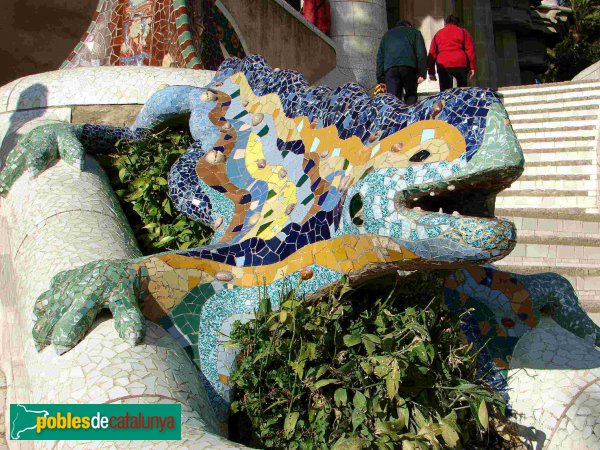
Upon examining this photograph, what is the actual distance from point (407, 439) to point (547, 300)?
1556 millimetres

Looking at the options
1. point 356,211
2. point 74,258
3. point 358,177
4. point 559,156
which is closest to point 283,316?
point 356,211

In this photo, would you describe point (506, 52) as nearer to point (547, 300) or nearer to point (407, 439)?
point (547, 300)

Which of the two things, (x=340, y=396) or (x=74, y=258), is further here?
(x=74, y=258)

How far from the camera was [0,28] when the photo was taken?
36.8ft

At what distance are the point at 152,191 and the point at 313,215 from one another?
153 centimetres

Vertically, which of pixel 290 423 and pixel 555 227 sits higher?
pixel 290 423

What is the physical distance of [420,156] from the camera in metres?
3.80

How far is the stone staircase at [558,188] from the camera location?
730 cm

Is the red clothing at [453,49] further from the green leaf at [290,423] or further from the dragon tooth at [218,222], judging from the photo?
the green leaf at [290,423]

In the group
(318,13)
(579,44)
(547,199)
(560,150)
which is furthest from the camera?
(579,44)

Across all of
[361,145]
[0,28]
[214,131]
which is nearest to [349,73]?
[0,28]

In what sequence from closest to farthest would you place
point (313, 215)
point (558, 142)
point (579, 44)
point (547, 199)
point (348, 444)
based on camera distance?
1. point (348, 444)
2. point (313, 215)
3. point (547, 199)
4. point (558, 142)
5. point (579, 44)

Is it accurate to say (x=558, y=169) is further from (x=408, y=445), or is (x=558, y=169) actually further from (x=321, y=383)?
(x=408, y=445)

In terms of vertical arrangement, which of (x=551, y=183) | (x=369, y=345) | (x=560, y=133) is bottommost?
(x=551, y=183)
